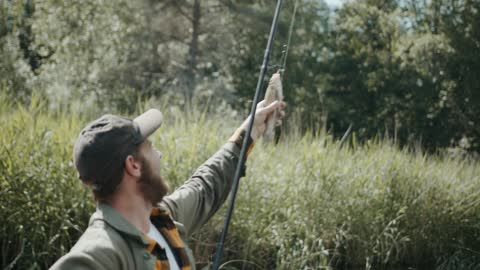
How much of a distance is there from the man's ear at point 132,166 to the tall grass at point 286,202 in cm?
241

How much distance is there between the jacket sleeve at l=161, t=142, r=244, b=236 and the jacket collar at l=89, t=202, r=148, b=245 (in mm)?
372

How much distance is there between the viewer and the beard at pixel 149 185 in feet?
5.61

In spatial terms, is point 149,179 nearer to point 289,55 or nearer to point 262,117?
point 262,117

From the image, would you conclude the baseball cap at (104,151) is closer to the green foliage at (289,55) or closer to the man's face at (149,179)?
the man's face at (149,179)

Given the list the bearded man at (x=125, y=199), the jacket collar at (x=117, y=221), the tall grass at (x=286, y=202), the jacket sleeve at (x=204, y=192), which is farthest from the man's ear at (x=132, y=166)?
the tall grass at (x=286, y=202)

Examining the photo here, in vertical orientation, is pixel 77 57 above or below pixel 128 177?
below

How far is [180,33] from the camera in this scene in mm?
16578

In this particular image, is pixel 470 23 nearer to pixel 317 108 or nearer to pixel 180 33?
pixel 317 108

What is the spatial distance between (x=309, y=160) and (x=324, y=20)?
14.1m

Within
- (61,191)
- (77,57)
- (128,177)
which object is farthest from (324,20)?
(128,177)

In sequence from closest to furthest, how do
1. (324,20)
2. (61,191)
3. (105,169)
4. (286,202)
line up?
(105,169), (61,191), (286,202), (324,20)

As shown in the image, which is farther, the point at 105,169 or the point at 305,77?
the point at 305,77

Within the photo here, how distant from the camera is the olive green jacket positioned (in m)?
1.47

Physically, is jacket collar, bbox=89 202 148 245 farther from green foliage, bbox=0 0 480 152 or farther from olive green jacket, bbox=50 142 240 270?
green foliage, bbox=0 0 480 152
